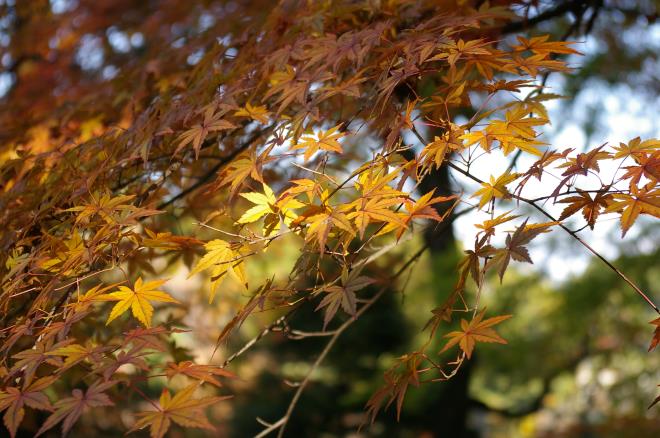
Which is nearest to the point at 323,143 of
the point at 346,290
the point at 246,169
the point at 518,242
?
the point at 246,169

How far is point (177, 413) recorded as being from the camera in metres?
1.05

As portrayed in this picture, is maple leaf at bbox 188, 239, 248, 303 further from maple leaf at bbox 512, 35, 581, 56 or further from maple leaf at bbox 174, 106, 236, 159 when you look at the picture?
maple leaf at bbox 512, 35, 581, 56

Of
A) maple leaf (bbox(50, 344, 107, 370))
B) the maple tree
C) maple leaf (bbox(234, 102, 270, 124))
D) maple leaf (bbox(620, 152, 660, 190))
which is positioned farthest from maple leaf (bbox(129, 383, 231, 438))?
maple leaf (bbox(620, 152, 660, 190))

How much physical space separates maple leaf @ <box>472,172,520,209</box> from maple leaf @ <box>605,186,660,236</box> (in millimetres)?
188

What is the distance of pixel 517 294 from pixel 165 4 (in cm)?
346

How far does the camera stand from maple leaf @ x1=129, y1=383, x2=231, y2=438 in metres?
1.02

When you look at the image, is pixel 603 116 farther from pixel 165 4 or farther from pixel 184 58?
pixel 184 58

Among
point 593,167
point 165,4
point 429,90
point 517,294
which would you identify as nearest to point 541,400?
point 517,294

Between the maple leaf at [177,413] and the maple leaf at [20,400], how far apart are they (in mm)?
166

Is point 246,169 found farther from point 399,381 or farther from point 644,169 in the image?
point 644,169

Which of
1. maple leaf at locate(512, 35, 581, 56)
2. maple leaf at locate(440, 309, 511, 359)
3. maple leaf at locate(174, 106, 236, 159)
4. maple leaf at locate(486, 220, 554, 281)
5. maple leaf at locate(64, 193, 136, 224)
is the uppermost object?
maple leaf at locate(174, 106, 236, 159)

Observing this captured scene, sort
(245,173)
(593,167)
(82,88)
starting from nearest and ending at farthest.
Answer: (593,167), (245,173), (82,88)

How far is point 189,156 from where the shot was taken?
181 centimetres

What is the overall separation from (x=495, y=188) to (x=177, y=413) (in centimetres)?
71
